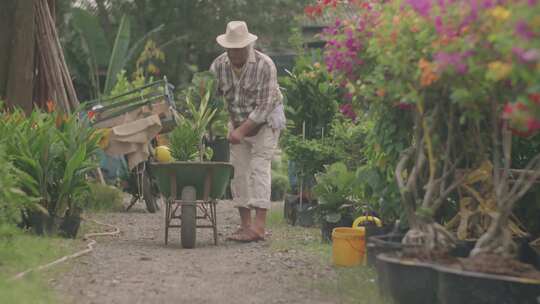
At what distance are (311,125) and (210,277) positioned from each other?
14.3ft

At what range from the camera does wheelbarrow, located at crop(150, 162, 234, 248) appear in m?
8.22

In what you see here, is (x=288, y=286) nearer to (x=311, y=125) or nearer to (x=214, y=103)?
(x=214, y=103)

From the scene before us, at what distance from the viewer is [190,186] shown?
8.38 metres

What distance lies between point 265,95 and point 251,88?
6.1 inches

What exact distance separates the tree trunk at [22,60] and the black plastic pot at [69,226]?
2.53 meters

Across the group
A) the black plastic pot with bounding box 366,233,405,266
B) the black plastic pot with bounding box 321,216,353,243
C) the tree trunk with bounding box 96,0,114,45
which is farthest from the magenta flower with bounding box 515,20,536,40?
the tree trunk with bounding box 96,0,114,45

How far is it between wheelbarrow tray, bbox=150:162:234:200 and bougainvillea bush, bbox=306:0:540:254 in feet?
6.56

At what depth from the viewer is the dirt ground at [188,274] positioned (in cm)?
578

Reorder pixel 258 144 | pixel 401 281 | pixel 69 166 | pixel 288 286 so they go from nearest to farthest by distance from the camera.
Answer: pixel 401 281 < pixel 288 286 < pixel 69 166 < pixel 258 144

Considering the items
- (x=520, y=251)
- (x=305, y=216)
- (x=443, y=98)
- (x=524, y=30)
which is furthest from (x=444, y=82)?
(x=305, y=216)

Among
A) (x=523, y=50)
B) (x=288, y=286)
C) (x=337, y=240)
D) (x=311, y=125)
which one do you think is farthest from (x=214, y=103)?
(x=523, y=50)

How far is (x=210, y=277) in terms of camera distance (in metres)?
6.57

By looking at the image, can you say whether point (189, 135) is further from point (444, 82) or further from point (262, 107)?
point (444, 82)

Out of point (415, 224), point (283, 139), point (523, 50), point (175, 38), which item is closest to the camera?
Answer: point (523, 50)
